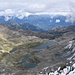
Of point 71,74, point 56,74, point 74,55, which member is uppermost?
point 71,74

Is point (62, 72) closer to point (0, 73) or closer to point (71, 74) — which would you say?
point (71, 74)

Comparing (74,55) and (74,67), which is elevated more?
(74,67)

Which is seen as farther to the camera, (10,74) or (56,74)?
(10,74)

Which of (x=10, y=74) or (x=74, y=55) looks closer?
(x=10, y=74)

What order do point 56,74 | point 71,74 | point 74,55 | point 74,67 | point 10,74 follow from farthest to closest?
point 74,55 < point 10,74 < point 56,74 < point 74,67 < point 71,74

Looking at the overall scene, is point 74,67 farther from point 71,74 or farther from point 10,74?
point 10,74

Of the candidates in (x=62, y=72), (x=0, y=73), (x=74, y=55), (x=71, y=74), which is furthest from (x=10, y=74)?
(x=71, y=74)

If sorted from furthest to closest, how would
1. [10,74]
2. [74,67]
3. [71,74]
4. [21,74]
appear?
[10,74] < [21,74] < [74,67] < [71,74]

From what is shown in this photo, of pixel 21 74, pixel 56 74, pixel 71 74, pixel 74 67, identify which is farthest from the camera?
pixel 21 74

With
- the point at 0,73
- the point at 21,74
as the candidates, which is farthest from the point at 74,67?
the point at 0,73
